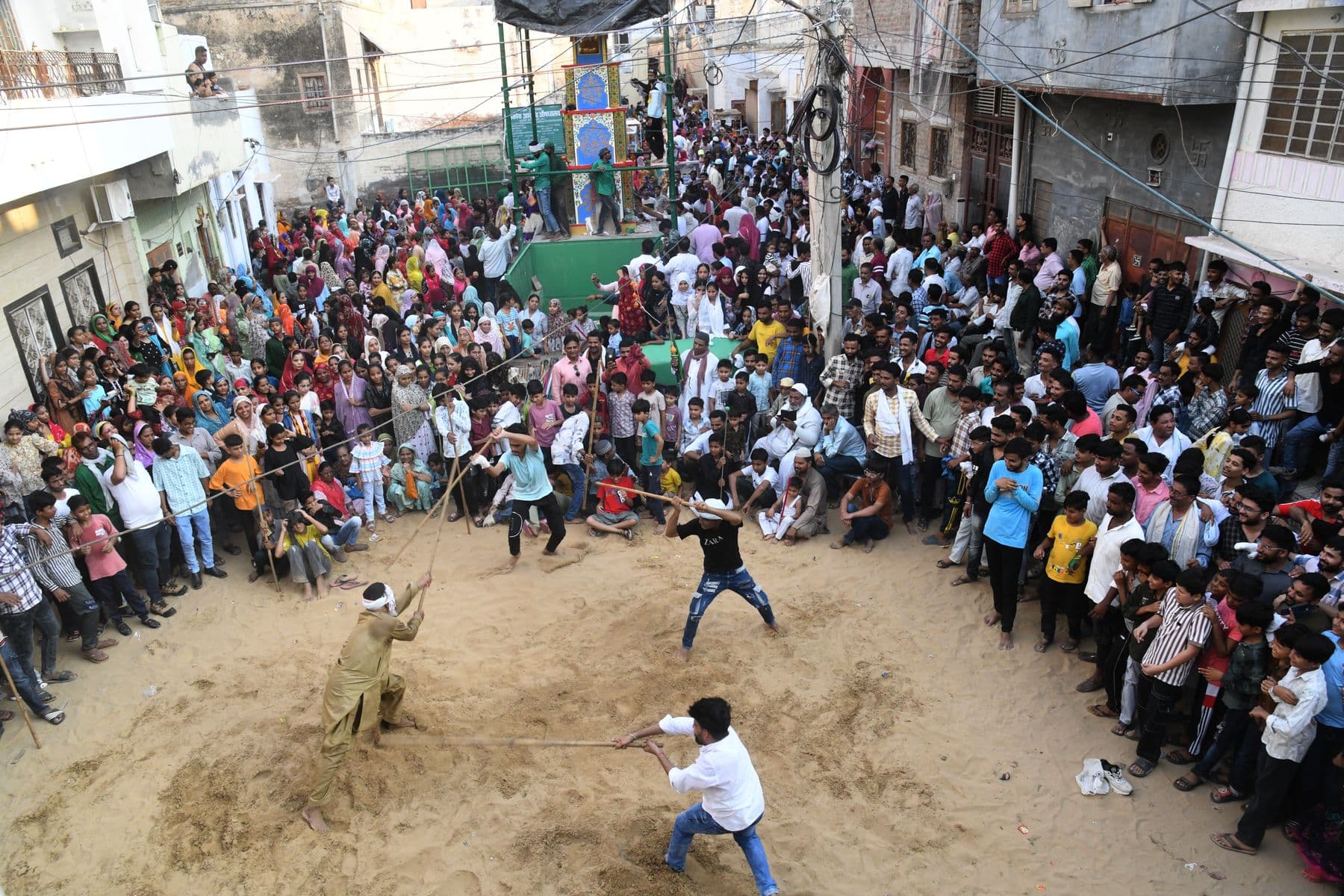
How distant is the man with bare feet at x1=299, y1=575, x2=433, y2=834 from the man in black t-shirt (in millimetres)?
2081

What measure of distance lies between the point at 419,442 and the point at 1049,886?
7.10m

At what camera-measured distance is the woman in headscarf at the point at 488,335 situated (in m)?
11.9

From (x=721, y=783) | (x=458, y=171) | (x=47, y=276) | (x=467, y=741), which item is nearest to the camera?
(x=721, y=783)

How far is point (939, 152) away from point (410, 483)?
12839mm

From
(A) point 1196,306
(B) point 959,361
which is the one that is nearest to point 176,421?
(B) point 959,361

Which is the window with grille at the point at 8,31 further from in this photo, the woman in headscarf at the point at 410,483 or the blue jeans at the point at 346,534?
the blue jeans at the point at 346,534

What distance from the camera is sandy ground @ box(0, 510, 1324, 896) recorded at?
5633 mm

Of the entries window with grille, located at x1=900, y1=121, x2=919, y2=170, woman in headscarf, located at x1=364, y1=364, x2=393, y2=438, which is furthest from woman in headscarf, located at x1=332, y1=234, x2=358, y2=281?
window with grille, located at x1=900, y1=121, x2=919, y2=170

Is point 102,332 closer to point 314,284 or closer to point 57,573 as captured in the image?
point 314,284

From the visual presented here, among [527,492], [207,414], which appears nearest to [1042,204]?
[527,492]

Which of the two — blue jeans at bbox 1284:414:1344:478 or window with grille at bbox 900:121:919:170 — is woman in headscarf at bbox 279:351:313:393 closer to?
blue jeans at bbox 1284:414:1344:478

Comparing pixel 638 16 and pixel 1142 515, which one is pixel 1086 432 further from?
pixel 638 16

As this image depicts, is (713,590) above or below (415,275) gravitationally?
below

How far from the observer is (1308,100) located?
29.1 ft
